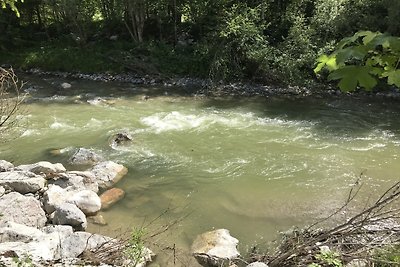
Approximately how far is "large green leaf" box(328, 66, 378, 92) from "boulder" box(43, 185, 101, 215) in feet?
20.1

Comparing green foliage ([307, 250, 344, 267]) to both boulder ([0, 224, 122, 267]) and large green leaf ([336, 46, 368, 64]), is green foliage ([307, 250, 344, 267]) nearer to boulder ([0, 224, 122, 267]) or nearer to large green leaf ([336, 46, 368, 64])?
boulder ([0, 224, 122, 267])

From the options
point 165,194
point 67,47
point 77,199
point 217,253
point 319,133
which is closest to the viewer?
point 217,253

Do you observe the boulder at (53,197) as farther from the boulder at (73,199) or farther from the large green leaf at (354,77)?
the large green leaf at (354,77)

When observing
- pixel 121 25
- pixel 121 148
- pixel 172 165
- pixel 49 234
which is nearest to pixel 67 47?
pixel 121 25

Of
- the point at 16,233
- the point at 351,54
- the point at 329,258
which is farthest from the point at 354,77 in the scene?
the point at 16,233

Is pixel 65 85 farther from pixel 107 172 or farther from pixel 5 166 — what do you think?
pixel 107 172

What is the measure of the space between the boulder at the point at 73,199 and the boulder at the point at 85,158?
1.58m

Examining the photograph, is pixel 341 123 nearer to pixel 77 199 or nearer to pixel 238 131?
pixel 238 131

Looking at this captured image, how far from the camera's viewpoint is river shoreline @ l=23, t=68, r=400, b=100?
45.2 feet

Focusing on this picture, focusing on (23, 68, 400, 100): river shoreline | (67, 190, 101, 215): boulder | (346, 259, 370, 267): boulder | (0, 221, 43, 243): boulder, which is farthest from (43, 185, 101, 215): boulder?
(23, 68, 400, 100): river shoreline

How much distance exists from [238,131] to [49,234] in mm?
6138

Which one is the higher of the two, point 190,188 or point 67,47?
point 67,47

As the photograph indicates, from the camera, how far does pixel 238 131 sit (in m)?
11.0

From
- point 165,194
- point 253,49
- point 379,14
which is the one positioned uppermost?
point 379,14
